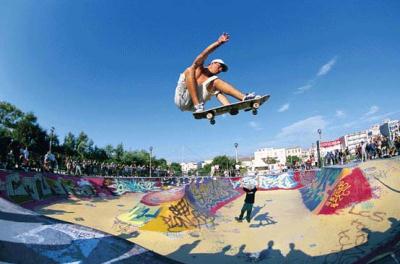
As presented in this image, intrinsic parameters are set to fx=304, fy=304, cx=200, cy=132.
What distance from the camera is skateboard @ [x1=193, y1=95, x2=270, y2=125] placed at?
6.85 m

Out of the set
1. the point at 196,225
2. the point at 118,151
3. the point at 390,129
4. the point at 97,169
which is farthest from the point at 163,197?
the point at 118,151

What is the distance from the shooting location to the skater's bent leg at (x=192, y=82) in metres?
6.45

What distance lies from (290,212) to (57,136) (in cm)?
4920

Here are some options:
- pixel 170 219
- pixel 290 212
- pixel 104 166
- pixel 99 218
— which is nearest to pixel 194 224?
pixel 170 219

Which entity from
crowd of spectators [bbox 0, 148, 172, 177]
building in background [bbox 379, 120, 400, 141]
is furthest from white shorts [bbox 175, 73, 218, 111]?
building in background [bbox 379, 120, 400, 141]

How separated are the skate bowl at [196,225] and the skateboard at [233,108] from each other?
324 centimetres

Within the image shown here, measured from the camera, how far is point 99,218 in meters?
13.1

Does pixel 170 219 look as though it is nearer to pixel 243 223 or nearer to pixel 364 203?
pixel 243 223

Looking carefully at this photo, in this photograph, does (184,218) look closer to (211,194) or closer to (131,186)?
(211,194)

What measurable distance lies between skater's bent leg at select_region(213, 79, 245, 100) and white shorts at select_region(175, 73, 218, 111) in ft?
0.49

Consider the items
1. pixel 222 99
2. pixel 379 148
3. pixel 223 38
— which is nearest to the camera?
pixel 223 38

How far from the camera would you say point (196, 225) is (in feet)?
42.8

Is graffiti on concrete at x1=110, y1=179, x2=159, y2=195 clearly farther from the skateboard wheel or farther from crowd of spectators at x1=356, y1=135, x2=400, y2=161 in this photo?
crowd of spectators at x1=356, y1=135, x2=400, y2=161

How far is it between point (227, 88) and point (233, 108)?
55 centimetres
